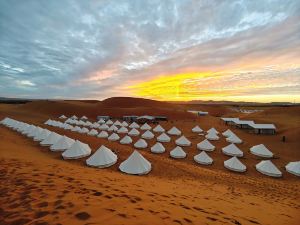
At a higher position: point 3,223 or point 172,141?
point 3,223

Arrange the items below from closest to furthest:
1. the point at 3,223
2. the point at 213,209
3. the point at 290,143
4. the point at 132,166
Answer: the point at 3,223 → the point at 213,209 → the point at 132,166 → the point at 290,143

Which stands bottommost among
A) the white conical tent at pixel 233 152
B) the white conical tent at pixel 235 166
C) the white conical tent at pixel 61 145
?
the white conical tent at pixel 235 166

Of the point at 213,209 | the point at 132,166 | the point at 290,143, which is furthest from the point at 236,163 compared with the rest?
the point at 290,143

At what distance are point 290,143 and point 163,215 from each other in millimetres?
37716

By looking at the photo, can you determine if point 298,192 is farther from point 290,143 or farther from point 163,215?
point 290,143

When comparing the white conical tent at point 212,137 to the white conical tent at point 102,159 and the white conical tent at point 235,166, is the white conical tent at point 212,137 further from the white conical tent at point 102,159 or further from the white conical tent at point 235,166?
the white conical tent at point 102,159

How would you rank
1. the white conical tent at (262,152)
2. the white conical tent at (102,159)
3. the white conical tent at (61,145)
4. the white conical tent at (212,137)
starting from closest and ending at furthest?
1. the white conical tent at (102,159)
2. the white conical tent at (61,145)
3. the white conical tent at (262,152)
4. the white conical tent at (212,137)

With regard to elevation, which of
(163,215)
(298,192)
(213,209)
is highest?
(163,215)

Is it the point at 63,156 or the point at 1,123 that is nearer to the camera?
the point at 63,156

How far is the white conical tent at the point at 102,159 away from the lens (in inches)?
682

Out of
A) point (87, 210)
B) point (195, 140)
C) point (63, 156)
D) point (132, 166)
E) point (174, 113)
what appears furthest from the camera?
point (174, 113)

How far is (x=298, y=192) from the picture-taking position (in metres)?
14.9

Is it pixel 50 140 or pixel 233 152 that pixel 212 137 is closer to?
pixel 233 152

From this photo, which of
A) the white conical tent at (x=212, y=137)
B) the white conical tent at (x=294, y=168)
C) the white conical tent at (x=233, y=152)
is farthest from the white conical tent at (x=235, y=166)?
the white conical tent at (x=212, y=137)
